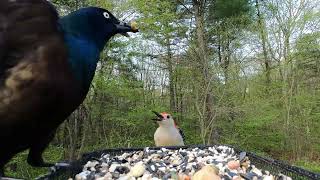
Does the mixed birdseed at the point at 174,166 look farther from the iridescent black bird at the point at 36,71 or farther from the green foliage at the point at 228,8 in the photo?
the green foliage at the point at 228,8

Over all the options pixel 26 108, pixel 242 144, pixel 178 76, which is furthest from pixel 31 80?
pixel 242 144

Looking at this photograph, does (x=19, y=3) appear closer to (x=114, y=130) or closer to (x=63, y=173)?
(x=63, y=173)

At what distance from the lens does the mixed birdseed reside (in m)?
2.11

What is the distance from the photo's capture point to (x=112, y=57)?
336 inches

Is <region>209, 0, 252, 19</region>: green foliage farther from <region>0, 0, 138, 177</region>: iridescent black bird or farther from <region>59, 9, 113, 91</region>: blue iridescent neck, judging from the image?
<region>0, 0, 138, 177</region>: iridescent black bird

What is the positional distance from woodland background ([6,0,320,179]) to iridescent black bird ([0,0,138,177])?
19.5 feet

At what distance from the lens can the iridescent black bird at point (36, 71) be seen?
140cm

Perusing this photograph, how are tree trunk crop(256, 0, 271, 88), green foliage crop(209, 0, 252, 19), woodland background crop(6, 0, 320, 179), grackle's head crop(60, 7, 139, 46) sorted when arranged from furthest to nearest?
tree trunk crop(256, 0, 271, 88), green foliage crop(209, 0, 252, 19), woodland background crop(6, 0, 320, 179), grackle's head crop(60, 7, 139, 46)

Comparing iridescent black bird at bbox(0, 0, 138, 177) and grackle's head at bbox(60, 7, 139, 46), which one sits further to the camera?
grackle's head at bbox(60, 7, 139, 46)

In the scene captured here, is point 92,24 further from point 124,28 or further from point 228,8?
point 228,8

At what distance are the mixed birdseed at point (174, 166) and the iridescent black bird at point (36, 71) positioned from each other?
2.30 feet

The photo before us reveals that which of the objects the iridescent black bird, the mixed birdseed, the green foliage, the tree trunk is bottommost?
the mixed birdseed

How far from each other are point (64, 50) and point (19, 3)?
23 cm

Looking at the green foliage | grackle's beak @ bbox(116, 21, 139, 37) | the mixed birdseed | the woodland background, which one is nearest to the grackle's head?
grackle's beak @ bbox(116, 21, 139, 37)
